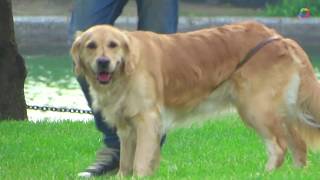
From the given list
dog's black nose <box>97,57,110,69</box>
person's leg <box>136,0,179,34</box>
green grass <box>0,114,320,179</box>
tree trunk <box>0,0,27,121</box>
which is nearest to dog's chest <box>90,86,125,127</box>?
dog's black nose <box>97,57,110,69</box>

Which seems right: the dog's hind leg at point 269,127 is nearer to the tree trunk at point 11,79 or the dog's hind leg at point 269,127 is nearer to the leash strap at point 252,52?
the leash strap at point 252,52

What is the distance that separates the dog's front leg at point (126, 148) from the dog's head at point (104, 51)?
1.33ft

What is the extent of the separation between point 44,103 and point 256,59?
7.82 metres

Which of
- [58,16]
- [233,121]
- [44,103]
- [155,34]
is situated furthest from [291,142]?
[58,16]

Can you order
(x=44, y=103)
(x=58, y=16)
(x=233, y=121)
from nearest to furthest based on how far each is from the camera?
(x=233, y=121)
(x=44, y=103)
(x=58, y=16)

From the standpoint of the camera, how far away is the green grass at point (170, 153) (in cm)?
684

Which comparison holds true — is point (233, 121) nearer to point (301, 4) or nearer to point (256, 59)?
point (256, 59)

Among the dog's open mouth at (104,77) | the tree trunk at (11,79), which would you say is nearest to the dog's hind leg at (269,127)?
the dog's open mouth at (104,77)

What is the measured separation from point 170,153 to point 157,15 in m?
1.55

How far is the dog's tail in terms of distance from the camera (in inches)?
274

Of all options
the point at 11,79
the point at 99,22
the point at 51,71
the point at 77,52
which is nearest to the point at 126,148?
the point at 77,52

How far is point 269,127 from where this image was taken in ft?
22.6

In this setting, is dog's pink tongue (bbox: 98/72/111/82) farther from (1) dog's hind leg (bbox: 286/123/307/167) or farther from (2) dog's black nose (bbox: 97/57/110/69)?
(1) dog's hind leg (bbox: 286/123/307/167)

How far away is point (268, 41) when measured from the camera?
6867 mm
